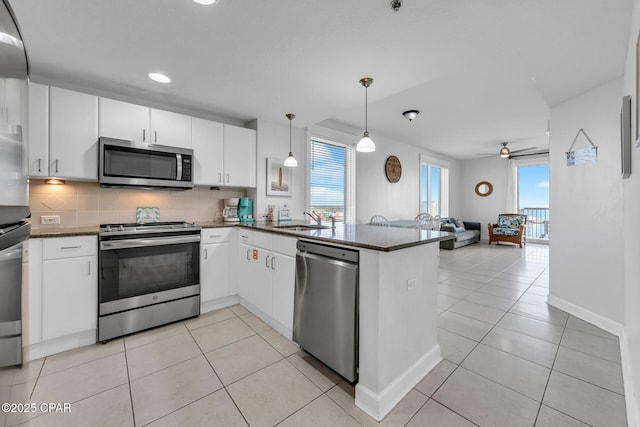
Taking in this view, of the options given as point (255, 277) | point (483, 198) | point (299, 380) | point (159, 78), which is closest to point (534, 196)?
point (483, 198)

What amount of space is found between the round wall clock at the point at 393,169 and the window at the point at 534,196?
4.45m

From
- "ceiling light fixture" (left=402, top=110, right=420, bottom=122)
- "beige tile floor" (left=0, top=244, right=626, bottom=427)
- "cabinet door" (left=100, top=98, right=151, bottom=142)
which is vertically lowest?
"beige tile floor" (left=0, top=244, right=626, bottom=427)

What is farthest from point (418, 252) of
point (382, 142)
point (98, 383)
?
point (382, 142)

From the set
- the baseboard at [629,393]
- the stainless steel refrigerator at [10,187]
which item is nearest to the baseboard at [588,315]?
the baseboard at [629,393]

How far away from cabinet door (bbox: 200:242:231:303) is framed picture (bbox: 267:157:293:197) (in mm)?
1074

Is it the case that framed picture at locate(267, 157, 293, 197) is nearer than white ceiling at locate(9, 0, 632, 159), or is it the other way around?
white ceiling at locate(9, 0, 632, 159)

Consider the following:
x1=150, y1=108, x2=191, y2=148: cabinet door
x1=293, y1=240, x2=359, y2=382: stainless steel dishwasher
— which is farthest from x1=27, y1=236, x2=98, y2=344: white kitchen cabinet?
x1=293, y1=240, x2=359, y2=382: stainless steel dishwasher

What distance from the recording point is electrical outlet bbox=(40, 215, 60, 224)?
7.86 ft

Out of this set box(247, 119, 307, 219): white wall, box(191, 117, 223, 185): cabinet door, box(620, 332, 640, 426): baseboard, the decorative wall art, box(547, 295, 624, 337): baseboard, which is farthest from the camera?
box(247, 119, 307, 219): white wall

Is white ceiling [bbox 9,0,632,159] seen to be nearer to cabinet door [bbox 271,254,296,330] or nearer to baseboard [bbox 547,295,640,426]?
cabinet door [bbox 271,254,296,330]

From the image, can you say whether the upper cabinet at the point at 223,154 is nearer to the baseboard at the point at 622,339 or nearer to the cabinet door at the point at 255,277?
the cabinet door at the point at 255,277

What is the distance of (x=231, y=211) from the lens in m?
3.41

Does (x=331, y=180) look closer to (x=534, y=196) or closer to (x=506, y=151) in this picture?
(x=506, y=151)

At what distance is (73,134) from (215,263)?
67.3 inches
